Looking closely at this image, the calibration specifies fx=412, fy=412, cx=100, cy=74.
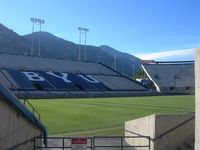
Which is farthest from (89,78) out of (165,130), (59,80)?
(165,130)

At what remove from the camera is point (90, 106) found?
1618 inches

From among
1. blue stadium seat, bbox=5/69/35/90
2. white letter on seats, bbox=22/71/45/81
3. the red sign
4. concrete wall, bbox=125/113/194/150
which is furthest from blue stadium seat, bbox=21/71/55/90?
the red sign

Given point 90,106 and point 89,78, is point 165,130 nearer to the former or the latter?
point 90,106

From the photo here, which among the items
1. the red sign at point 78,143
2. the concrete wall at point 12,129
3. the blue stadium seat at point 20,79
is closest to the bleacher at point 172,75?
the blue stadium seat at point 20,79

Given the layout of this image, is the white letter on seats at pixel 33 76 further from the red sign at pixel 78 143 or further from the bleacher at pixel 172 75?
the red sign at pixel 78 143

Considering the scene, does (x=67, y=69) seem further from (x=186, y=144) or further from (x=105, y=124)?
(x=186, y=144)

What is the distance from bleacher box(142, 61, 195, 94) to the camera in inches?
4316

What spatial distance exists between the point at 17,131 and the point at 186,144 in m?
6.23

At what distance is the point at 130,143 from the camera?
1627 centimetres

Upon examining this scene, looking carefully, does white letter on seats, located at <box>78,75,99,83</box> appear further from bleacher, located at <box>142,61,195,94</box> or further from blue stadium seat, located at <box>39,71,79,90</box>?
bleacher, located at <box>142,61,195,94</box>

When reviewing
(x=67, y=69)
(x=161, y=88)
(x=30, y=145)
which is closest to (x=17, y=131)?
(x=30, y=145)

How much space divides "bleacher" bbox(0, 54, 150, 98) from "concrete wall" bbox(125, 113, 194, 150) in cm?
4539

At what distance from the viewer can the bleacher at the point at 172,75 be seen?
360 feet

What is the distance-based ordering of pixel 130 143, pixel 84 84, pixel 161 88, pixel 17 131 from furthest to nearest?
1. pixel 161 88
2. pixel 84 84
3. pixel 130 143
4. pixel 17 131
